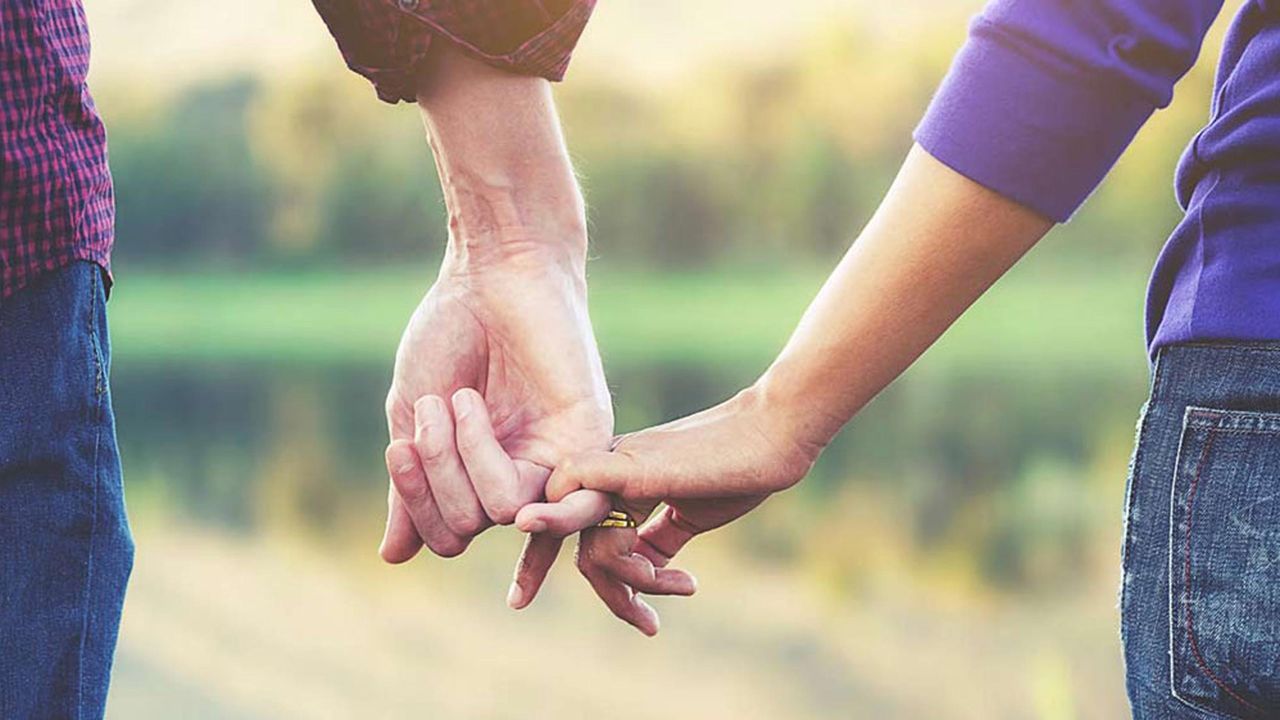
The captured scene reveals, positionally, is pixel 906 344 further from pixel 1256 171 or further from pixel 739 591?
pixel 739 591

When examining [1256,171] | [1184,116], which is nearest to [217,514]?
[1184,116]

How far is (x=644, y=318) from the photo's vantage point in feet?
53.8

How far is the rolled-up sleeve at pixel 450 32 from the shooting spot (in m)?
1.32

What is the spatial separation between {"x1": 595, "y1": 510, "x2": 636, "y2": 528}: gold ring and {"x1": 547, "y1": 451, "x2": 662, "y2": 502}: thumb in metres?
0.03

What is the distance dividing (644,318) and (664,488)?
49.8 feet

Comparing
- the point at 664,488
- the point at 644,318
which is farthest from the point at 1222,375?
the point at 644,318

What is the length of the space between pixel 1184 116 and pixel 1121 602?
13.2 meters

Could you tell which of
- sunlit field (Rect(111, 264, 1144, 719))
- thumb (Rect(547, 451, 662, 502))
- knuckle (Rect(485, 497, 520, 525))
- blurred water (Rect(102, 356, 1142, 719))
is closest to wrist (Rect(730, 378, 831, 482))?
thumb (Rect(547, 451, 662, 502))

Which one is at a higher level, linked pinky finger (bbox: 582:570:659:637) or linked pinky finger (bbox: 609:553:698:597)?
linked pinky finger (bbox: 609:553:698:597)

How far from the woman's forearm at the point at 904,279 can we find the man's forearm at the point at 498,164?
1.49ft

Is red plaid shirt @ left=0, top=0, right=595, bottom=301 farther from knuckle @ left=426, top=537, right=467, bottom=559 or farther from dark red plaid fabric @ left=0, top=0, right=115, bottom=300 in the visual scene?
knuckle @ left=426, top=537, right=467, bottom=559

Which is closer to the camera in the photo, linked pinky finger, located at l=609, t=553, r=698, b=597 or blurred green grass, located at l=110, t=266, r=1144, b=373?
linked pinky finger, located at l=609, t=553, r=698, b=597

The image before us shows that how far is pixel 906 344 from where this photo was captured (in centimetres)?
99

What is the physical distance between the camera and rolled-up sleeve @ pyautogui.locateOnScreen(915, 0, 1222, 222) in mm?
831
